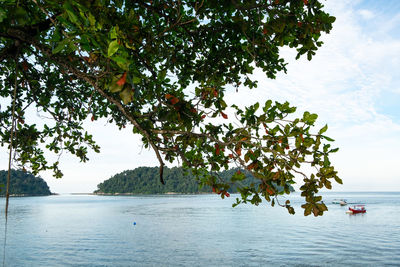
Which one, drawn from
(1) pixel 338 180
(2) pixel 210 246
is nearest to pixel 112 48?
(1) pixel 338 180

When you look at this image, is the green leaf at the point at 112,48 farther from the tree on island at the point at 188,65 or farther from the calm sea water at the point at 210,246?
the calm sea water at the point at 210,246

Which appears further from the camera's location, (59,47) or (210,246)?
(210,246)

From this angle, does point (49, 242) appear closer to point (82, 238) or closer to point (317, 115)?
point (82, 238)

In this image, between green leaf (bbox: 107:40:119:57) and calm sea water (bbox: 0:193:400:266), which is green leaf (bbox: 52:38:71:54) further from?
calm sea water (bbox: 0:193:400:266)

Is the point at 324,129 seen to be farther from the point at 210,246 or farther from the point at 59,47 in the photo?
the point at 210,246

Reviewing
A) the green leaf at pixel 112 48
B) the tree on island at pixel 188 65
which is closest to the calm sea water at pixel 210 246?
the tree on island at pixel 188 65

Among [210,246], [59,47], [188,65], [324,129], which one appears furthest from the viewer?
[210,246]

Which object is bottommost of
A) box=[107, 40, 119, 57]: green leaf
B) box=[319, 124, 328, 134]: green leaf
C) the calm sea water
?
the calm sea water

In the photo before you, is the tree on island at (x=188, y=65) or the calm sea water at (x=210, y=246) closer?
the tree on island at (x=188, y=65)

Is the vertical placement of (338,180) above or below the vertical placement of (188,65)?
below

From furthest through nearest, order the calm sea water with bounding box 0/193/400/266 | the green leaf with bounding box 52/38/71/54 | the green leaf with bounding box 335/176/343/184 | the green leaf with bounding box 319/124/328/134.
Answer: the calm sea water with bounding box 0/193/400/266
the green leaf with bounding box 319/124/328/134
the green leaf with bounding box 335/176/343/184
the green leaf with bounding box 52/38/71/54

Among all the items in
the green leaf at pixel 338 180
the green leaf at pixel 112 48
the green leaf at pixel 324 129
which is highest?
the green leaf at pixel 112 48

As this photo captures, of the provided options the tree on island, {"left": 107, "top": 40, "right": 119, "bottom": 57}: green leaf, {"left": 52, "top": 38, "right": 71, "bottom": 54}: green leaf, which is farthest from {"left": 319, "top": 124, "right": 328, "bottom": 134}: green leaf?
{"left": 52, "top": 38, "right": 71, "bottom": 54}: green leaf

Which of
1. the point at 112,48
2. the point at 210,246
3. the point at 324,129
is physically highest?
the point at 112,48
